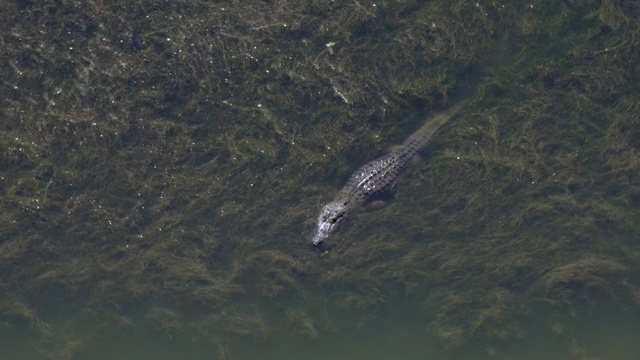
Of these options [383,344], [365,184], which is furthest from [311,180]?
[383,344]

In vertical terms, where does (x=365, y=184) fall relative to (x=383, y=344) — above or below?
above

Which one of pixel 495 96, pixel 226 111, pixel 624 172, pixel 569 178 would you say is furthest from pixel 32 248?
pixel 624 172

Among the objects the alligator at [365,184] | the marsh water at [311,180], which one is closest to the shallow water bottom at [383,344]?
the marsh water at [311,180]

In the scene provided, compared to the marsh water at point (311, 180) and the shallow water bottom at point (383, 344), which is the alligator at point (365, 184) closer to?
the marsh water at point (311, 180)

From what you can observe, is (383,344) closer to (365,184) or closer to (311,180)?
(365,184)

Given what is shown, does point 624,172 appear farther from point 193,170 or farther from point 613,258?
point 193,170

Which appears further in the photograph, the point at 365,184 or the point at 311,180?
the point at 311,180

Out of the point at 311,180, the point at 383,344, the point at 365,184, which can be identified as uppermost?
the point at 365,184
